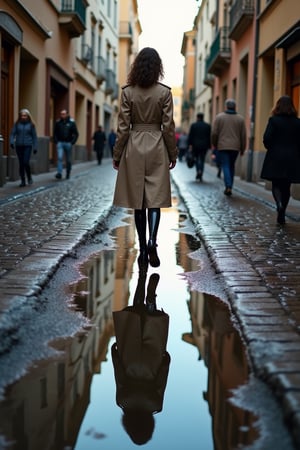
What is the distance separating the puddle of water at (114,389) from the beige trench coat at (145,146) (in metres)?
1.45

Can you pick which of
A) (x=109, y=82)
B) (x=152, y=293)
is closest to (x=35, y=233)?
(x=152, y=293)

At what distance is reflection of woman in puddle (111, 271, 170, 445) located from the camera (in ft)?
8.68

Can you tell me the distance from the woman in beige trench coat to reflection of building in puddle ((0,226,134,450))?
69.0 inches

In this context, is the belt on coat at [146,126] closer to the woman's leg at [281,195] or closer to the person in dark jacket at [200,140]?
the woman's leg at [281,195]

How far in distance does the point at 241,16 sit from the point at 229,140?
7.82 meters

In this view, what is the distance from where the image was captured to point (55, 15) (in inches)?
833

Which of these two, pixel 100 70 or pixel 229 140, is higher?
pixel 100 70

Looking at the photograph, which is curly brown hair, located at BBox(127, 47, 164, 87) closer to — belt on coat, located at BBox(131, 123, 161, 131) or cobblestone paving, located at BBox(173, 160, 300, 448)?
belt on coat, located at BBox(131, 123, 161, 131)

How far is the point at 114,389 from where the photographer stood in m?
2.94

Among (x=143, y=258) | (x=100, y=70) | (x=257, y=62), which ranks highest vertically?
(x=100, y=70)

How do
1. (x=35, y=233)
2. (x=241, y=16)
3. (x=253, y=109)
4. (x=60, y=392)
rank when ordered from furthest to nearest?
(x=241, y=16), (x=253, y=109), (x=35, y=233), (x=60, y=392)

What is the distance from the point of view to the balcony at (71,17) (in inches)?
848

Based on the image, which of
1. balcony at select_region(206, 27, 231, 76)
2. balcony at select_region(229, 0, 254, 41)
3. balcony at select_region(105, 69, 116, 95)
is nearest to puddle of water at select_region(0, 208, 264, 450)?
balcony at select_region(229, 0, 254, 41)

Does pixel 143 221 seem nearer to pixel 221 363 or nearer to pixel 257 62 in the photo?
pixel 221 363
